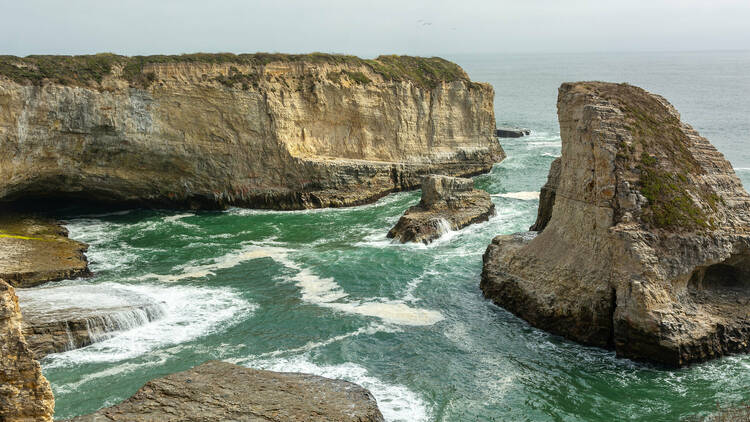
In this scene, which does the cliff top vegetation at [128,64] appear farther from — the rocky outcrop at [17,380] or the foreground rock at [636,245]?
the rocky outcrop at [17,380]

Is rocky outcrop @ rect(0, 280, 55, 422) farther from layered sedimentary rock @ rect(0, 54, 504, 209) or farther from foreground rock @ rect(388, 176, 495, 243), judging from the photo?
layered sedimentary rock @ rect(0, 54, 504, 209)

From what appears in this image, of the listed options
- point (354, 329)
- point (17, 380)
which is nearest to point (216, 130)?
point (354, 329)

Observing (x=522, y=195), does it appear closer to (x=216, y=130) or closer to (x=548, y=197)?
(x=548, y=197)

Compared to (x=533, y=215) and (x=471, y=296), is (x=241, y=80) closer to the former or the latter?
(x=533, y=215)

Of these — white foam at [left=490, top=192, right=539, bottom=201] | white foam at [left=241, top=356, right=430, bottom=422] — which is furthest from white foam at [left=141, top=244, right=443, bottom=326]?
white foam at [left=490, top=192, right=539, bottom=201]

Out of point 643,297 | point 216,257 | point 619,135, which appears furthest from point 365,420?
point 216,257

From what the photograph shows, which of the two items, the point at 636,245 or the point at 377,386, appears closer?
the point at 377,386
